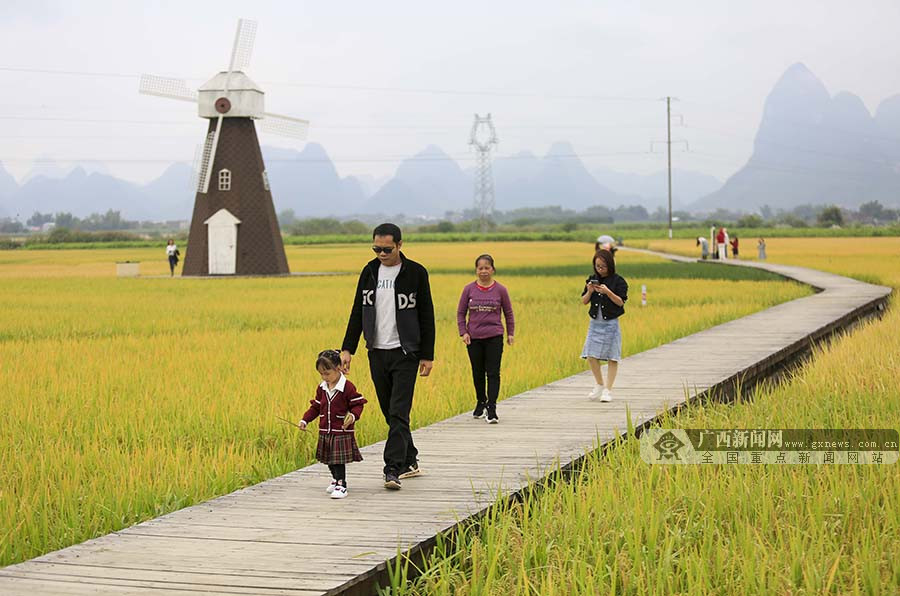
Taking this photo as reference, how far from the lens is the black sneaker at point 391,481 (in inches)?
247

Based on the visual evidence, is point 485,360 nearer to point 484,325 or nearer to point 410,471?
point 484,325

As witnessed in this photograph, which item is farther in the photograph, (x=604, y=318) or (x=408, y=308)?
(x=604, y=318)

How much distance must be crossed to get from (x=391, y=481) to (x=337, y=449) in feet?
1.43

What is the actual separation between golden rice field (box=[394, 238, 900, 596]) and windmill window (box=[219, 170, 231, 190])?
3366cm

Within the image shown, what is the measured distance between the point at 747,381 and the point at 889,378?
57.5 inches

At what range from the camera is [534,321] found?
62.1 ft

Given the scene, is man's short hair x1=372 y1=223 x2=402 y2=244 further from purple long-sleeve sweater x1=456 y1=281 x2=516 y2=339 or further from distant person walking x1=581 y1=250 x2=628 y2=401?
distant person walking x1=581 y1=250 x2=628 y2=401

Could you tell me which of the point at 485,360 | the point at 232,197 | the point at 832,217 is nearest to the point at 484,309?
the point at 485,360

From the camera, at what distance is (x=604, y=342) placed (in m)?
9.76

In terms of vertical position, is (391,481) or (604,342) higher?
(604,342)

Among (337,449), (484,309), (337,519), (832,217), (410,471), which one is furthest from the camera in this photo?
(832,217)

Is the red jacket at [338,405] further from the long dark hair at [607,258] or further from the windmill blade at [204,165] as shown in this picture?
the windmill blade at [204,165]

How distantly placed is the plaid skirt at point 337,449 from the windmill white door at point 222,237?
34.1 metres

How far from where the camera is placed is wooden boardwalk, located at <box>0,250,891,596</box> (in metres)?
4.61
